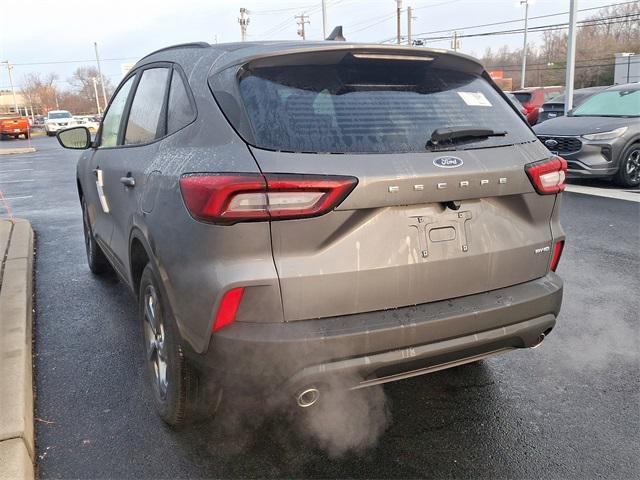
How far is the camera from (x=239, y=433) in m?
2.72

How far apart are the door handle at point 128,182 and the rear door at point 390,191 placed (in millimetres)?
987

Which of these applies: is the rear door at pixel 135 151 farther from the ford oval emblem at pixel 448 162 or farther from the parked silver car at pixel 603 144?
the parked silver car at pixel 603 144

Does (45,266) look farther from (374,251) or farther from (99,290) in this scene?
(374,251)

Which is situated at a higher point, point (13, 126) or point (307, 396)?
point (307, 396)

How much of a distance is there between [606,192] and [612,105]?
90.3 inches

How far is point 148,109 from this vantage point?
327 cm

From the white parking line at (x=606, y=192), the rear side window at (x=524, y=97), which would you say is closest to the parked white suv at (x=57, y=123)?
the rear side window at (x=524, y=97)

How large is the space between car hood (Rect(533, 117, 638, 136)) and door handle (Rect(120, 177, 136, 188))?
25.6ft

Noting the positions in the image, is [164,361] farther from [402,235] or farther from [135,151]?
[402,235]

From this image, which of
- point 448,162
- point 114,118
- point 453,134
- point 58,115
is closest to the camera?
point 448,162

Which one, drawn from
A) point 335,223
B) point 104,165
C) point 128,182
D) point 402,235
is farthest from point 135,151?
point 402,235

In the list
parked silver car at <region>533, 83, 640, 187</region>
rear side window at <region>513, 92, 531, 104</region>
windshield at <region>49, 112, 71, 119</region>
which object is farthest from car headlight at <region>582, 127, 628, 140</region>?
windshield at <region>49, 112, 71, 119</region>

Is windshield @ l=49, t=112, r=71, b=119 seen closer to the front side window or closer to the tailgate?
the front side window

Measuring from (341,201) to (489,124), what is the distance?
0.99 meters
